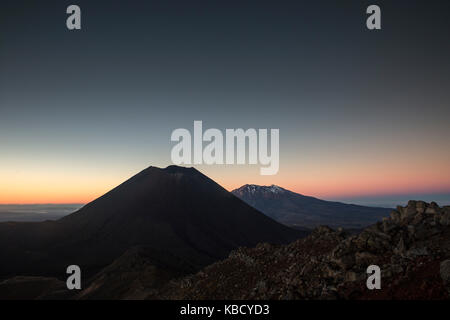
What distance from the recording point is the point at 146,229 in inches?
4754

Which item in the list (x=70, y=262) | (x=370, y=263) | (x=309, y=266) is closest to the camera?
(x=370, y=263)

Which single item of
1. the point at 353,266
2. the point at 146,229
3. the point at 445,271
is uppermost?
the point at 445,271

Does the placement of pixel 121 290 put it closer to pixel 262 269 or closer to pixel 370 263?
pixel 262 269

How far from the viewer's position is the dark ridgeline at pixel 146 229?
9338cm

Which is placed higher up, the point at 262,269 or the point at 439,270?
the point at 439,270

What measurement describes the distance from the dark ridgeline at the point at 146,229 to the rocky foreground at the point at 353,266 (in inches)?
1409

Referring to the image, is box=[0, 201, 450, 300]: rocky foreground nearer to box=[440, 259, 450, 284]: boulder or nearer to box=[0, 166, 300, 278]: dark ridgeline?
box=[440, 259, 450, 284]: boulder

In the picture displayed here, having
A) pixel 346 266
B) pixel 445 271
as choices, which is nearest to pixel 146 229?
pixel 346 266

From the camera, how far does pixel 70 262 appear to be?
90.4m

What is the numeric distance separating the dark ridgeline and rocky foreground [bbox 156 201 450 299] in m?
35.8

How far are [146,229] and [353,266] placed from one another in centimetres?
11184

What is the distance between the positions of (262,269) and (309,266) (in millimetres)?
5228

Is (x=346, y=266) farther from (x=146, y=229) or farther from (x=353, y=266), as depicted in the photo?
(x=146, y=229)
